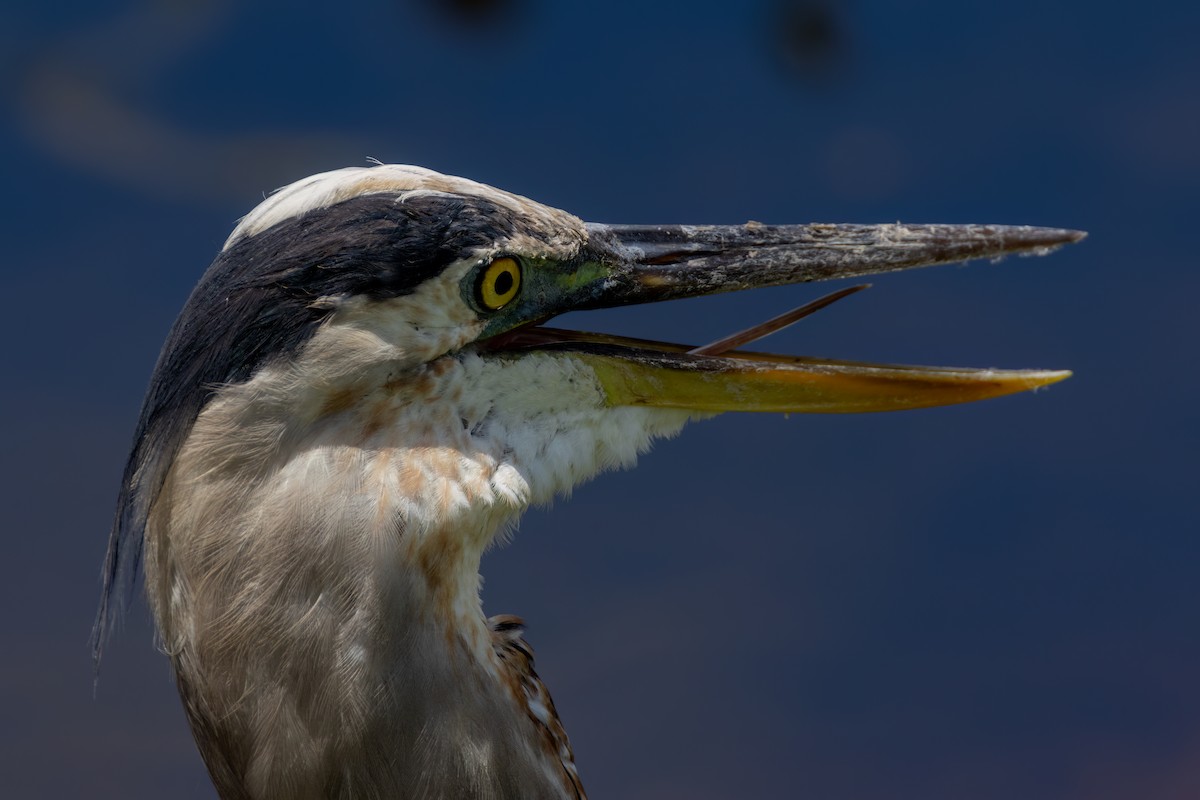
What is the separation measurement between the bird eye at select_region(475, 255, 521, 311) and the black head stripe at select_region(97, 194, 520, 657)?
0.04m

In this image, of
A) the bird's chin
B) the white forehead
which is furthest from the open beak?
the white forehead

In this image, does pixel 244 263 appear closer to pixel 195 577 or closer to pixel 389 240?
pixel 389 240

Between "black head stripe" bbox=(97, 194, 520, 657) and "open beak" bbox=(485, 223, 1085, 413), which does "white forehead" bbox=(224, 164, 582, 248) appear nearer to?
"black head stripe" bbox=(97, 194, 520, 657)

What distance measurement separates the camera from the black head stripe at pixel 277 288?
1.31 meters

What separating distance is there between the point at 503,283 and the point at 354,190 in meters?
0.21

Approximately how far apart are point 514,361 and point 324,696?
46 centimetres

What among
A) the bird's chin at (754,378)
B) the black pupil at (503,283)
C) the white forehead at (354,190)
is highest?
the white forehead at (354,190)

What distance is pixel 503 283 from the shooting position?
1.44m

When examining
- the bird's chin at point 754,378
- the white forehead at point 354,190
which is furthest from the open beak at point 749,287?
the white forehead at point 354,190

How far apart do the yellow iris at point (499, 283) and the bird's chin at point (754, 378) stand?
0.23 ft

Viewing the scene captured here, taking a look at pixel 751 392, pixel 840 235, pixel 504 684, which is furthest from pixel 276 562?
pixel 840 235

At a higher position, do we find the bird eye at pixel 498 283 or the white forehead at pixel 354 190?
the white forehead at pixel 354 190

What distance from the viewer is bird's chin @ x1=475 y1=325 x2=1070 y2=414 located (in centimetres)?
155

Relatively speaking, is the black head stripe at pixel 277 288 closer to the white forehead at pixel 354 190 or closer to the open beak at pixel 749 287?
the white forehead at pixel 354 190
